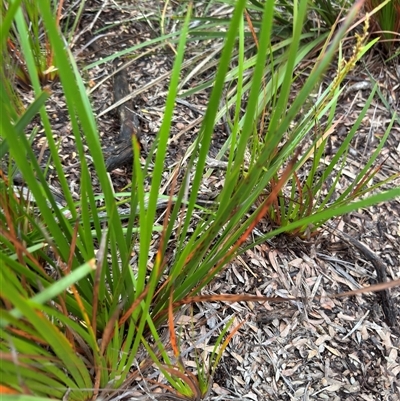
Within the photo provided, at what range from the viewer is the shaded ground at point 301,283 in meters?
0.91

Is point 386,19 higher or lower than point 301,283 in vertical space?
higher

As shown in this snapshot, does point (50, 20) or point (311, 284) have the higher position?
point (50, 20)

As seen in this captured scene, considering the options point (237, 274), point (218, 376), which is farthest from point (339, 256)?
point (218, 376)

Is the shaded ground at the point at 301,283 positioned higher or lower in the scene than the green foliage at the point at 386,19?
lower

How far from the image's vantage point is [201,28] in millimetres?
1460

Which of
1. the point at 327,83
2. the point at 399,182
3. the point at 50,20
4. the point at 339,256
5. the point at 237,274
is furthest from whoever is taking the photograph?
the point at 327,83

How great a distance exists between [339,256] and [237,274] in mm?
292

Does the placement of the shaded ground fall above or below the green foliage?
below

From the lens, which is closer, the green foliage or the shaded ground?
the shaded ground

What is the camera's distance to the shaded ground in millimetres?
908

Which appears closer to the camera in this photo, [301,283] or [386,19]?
[301,283]

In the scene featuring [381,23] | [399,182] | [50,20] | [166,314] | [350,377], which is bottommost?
[350,377]

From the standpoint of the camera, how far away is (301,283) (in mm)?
1045

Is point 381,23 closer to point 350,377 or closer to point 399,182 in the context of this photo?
point 399,182
